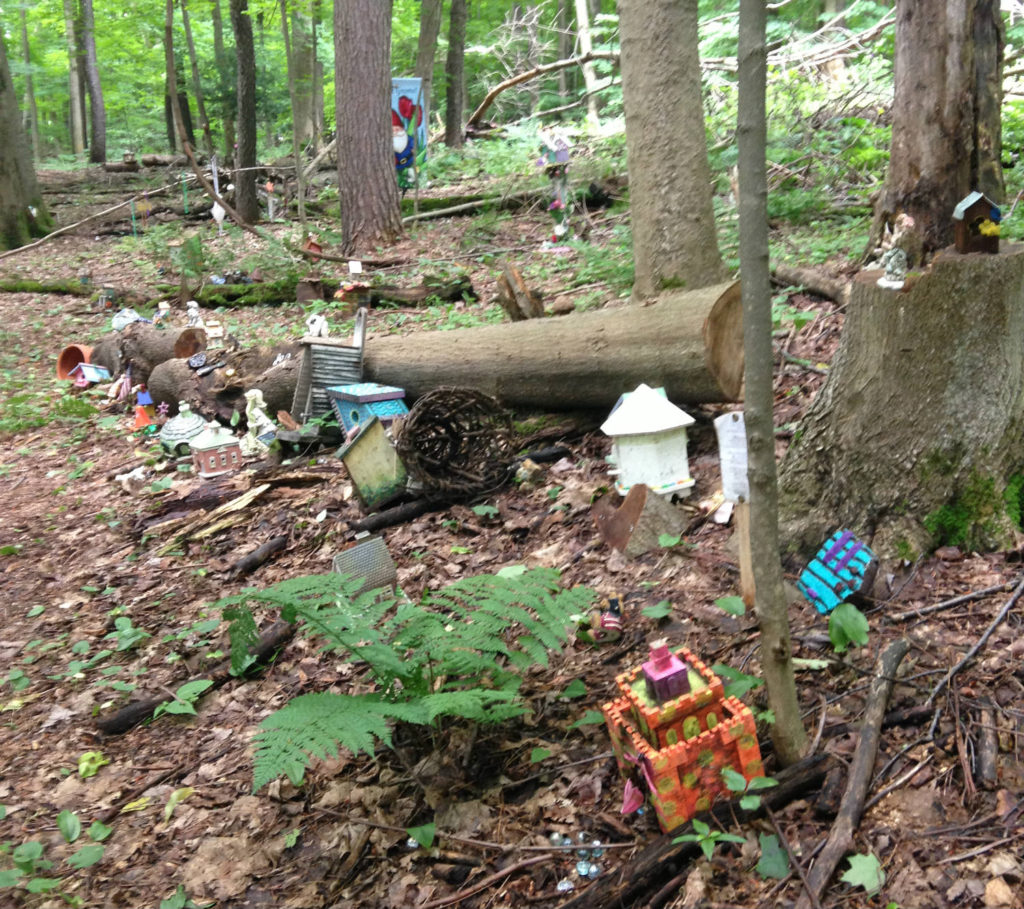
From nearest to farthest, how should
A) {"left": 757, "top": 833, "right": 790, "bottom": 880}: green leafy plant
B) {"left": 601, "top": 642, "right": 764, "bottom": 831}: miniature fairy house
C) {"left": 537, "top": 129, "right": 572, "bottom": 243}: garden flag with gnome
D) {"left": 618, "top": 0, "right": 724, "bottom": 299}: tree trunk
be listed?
1. {"left": 757, "top": 833, "right": 790, "bottom": 880}: green leafy plant
2. {"left": 601, "top": 642, "right": 764, "bottom": 831}: miniature fairy house
3. {"left": 618, "top": 0, "right": 724, "bottom": 299}: tree trunk
4. {"left": 537, "top": 129, "right": 572, "bottom": 243}: garden flag with gnome

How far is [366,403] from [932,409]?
359 cm

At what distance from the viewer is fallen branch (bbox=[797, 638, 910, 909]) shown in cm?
180

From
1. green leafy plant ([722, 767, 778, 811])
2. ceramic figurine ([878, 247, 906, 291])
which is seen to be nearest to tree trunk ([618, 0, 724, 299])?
ceramic figurine ([878, 247, 906, 291])

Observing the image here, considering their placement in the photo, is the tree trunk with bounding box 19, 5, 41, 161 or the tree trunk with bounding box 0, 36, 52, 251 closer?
the tree trunk with bounding box 0, 36, 52, 251

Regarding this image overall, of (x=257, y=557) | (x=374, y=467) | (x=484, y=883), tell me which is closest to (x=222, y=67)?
(x=374, y=467)

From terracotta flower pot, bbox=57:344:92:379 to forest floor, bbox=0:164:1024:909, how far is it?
4295 millimetres

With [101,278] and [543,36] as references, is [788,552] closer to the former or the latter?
[101,278]

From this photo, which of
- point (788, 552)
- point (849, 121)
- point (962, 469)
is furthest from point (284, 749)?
point (849, 121)

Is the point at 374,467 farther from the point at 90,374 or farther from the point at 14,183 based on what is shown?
the point at 14,183

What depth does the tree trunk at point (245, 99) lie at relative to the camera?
12.8 meters

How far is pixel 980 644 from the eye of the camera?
93.0 inches

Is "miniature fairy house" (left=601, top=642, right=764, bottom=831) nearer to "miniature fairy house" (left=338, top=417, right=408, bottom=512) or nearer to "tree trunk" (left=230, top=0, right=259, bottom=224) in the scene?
"miniature fairy house" (left=338, top=417, right=408, bottom=512)

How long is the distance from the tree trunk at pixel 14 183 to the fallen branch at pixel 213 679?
1310 centimetres

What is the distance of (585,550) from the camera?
376 cm
